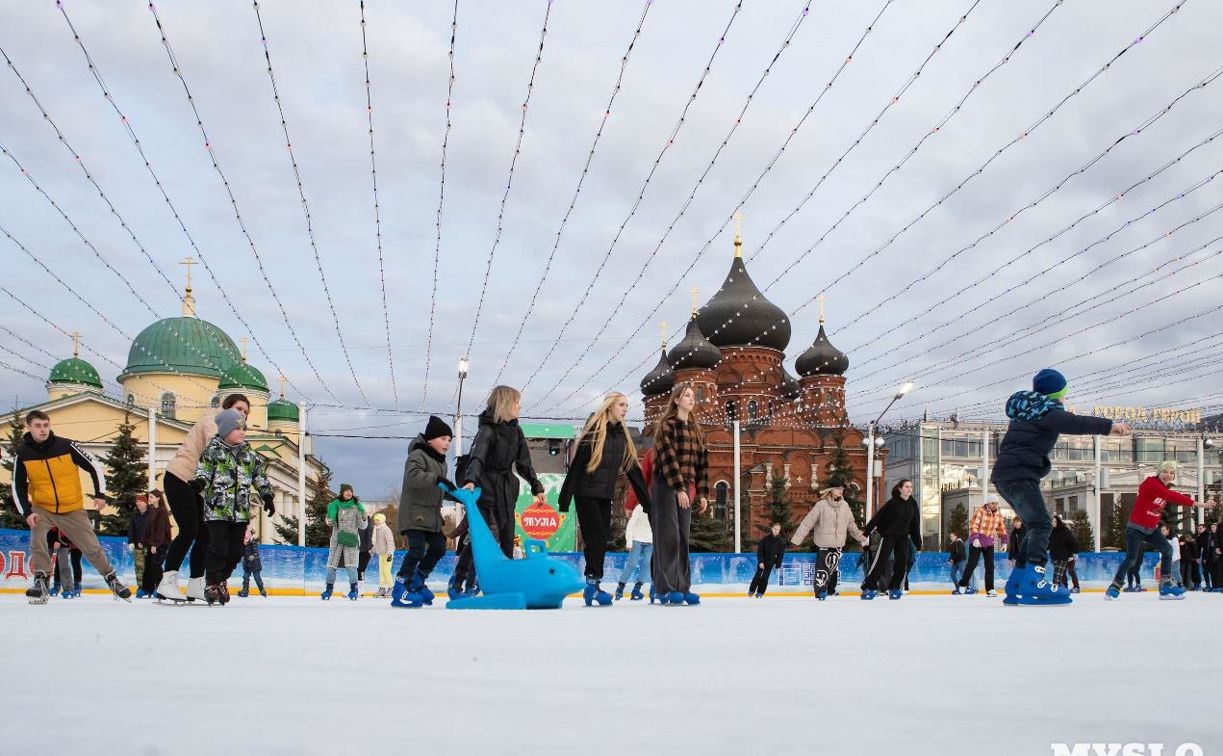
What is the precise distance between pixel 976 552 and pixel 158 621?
13.1 m

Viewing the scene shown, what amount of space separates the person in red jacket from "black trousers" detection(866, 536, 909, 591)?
8.20ft

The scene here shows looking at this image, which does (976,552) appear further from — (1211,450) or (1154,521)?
(1211,450)

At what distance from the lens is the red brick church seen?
2793 inches

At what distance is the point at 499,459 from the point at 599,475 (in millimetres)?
788

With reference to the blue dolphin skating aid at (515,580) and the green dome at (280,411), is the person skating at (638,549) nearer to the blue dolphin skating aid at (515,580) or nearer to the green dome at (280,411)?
the blue dolphin skating aid at (515,580)

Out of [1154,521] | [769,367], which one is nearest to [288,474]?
[769,367]

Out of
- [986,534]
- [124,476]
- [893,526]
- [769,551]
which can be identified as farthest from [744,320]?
[893,526]

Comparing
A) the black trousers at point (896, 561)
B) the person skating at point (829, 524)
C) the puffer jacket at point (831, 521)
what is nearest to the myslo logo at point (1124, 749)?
the black trousers at point (896, 561)

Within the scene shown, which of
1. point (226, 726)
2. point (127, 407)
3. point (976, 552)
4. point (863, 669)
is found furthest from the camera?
point (127, 407)

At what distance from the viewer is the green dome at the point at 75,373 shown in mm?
72375

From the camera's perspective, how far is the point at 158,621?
611 cm

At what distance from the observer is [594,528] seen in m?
9.44

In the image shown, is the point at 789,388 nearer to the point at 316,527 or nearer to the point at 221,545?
the point at 316,527

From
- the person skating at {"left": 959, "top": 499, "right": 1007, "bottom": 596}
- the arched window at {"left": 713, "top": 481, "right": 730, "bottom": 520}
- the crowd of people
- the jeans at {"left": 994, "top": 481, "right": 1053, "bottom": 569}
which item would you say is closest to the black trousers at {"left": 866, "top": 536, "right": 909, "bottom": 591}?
the person skating at {"left": 959, "top": 499, "right": 1007, "bottom": 596}
